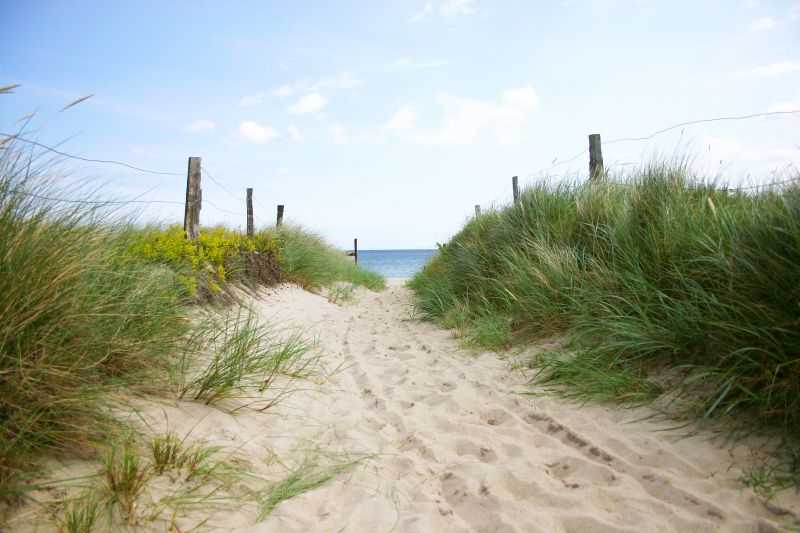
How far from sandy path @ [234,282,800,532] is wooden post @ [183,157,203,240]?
361cm

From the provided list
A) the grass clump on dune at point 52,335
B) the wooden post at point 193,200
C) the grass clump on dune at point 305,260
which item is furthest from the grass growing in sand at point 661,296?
the grass clump on dune at point 305,260

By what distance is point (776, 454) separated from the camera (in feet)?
6.74

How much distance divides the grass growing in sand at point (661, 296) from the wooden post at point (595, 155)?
1.76ft

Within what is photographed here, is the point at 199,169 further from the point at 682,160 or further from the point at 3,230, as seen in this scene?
the point at 682,160

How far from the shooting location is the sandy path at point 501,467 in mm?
1958

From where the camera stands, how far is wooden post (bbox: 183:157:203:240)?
21.1 feet

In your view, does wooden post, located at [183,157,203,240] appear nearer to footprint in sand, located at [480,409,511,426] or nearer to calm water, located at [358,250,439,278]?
footprint in sand, located at [480,409,511,426]

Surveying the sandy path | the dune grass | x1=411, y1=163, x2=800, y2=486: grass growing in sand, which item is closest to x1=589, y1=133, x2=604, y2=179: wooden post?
x1=411, y1=163, x2=800, y2=486: grass growing in sand

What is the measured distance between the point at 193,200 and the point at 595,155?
552 centimetres

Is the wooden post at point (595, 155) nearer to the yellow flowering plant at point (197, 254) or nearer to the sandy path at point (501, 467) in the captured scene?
the sandy path at point (501, 467)

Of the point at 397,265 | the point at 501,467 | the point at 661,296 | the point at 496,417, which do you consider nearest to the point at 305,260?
the point at 496,417

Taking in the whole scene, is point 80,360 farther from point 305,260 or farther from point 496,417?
point 305,260

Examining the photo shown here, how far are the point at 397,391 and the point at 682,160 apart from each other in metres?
3.63

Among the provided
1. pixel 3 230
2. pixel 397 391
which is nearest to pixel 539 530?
pixel 397 391
